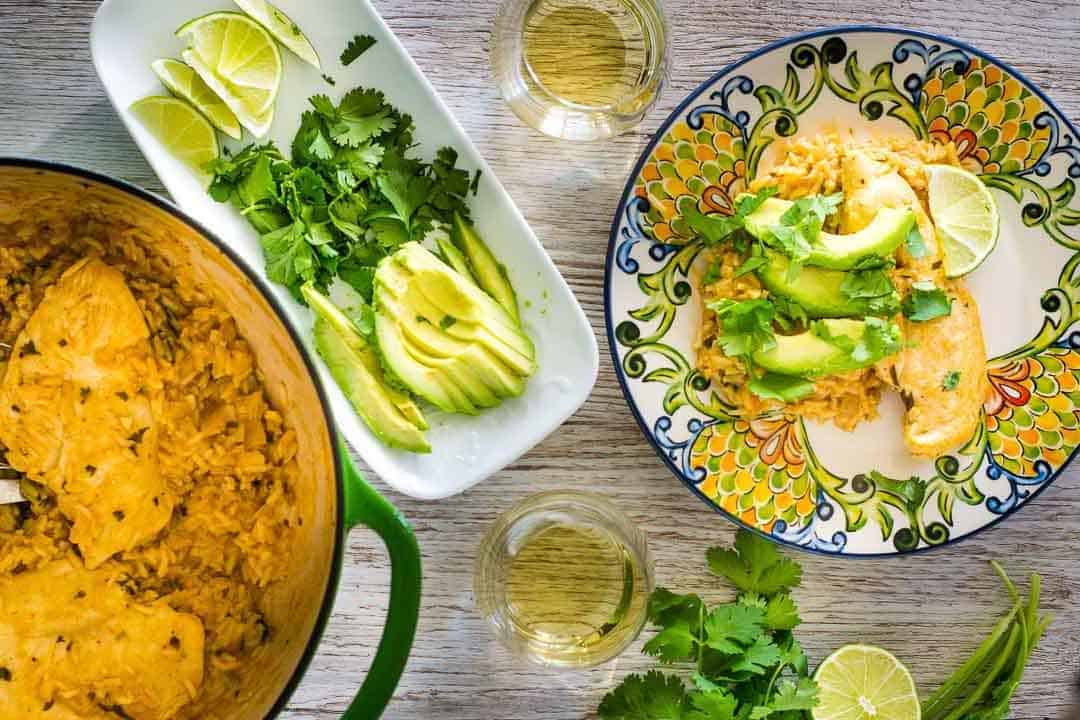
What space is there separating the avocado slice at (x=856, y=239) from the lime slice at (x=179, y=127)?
945 mm

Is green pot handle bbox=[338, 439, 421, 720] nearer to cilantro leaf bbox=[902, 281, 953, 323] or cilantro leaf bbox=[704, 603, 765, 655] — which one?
cilantro leaf bbox=[704, 603, 765, 655]

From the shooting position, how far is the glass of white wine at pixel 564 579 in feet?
6.24

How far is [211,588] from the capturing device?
5.67 ft

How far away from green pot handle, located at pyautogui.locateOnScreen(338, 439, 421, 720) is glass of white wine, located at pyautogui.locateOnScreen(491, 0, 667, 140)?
789 mm

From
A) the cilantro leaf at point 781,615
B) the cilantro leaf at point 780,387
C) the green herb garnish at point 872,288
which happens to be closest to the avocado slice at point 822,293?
the green herb garnish at point 872,288

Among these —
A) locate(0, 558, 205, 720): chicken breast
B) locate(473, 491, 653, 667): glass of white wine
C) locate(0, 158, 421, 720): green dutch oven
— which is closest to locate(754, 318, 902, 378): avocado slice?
locate(473, 491, 653, 667): glass of white wine

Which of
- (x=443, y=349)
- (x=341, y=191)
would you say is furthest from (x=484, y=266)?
(x=341, y=191)

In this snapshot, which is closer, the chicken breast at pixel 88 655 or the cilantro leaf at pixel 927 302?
the chicken breast at pixel 88 655

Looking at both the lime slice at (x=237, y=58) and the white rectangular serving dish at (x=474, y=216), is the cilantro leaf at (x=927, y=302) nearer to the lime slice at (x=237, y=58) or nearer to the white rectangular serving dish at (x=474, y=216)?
the white rectangular serving dish at (x=474, y=216)

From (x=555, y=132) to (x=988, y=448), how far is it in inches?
39.4

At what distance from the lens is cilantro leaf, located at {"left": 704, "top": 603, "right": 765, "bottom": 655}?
1.82m

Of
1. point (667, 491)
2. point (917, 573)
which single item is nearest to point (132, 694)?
point (667, 491)

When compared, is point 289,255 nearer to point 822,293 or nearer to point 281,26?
point 281,26

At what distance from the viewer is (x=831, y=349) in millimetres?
1794
